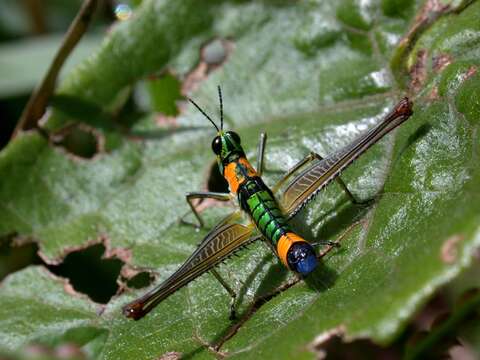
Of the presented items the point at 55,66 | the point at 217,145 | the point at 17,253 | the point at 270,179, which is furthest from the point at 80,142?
the point at 270,179

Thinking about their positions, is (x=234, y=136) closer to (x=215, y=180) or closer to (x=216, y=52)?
(x=215, y=180)

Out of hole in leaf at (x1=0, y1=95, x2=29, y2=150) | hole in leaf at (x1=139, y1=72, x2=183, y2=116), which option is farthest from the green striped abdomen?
hole in leaf at (x1=0, y1=95, x2=29, y2=150)

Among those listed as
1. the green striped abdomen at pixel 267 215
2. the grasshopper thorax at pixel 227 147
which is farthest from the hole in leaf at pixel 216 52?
the green striped abdomen at pixel 267 215

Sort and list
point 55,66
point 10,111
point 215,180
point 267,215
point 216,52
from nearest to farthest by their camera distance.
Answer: point 267,215, point 55,66, point 215,180, point 216,52, point 10,111

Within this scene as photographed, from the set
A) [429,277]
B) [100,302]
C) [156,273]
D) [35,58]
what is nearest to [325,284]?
[429,277]

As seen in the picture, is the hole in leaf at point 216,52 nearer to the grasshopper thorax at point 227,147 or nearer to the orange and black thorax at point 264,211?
the grasshopper thorax at point 227,147

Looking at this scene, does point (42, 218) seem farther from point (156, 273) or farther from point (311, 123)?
point (311, 123)
